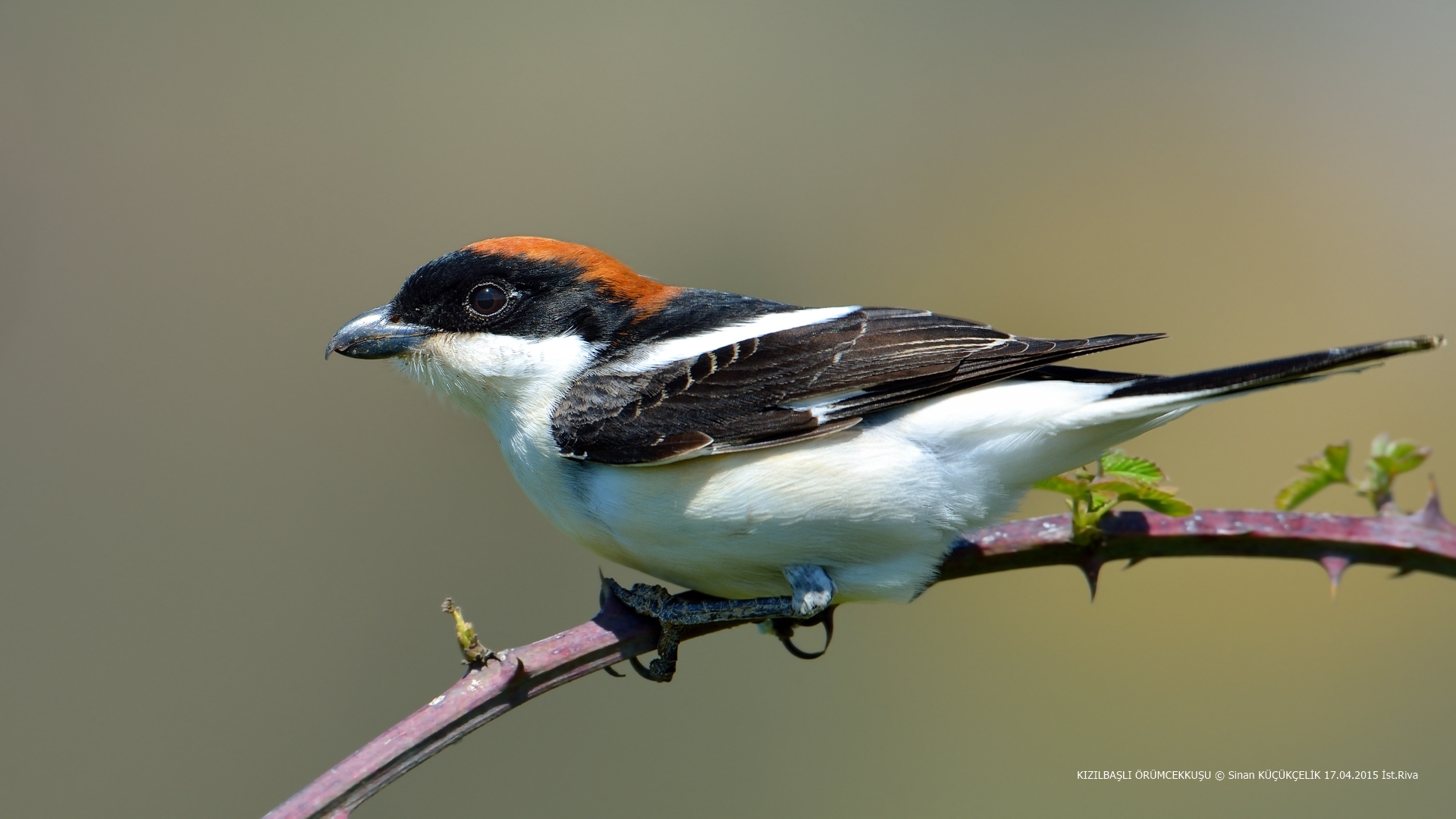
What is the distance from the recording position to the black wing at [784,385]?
9.15 ft

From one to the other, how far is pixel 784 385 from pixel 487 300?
0.93m

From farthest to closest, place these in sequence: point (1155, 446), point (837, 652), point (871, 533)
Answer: point (1155, 446) < point (837, 652) < point (871, 533)

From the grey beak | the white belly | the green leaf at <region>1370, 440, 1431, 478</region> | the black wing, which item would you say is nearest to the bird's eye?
the grey beak

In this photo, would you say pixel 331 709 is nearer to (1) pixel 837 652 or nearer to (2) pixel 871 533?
(1) pixel 837 652

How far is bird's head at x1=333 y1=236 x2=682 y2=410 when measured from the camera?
309 centimetres

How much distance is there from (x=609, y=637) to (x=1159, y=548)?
1.30 metres

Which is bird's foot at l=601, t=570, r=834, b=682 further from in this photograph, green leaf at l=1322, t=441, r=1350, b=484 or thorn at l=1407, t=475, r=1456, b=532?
thorn at l=1407, t=475, r=1456, b=532

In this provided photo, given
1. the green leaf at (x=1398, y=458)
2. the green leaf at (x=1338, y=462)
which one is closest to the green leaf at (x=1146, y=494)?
the green leaf at (x=1338, y=462)

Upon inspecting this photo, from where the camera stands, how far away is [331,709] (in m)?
5.27

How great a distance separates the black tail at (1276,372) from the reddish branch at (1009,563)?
0.30m

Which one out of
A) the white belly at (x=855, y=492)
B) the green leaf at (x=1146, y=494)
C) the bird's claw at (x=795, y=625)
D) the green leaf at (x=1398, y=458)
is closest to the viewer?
the green leaf at (x=1146, y=494)

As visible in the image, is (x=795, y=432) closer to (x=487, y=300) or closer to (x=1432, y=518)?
(x=487, y=300)

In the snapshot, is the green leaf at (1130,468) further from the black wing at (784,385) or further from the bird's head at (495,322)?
the bird's head at (495,322)

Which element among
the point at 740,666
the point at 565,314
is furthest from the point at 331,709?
the point at 565,314
